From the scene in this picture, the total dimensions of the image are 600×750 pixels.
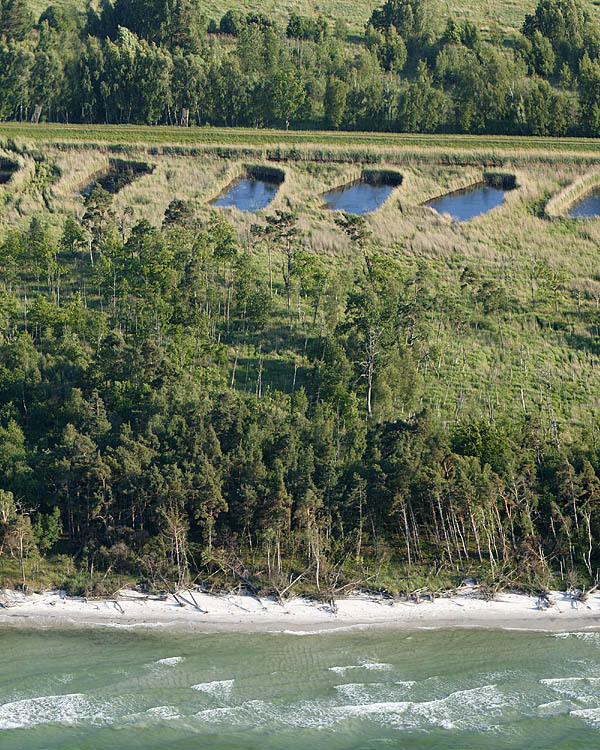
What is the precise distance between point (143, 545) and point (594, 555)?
2728 cm

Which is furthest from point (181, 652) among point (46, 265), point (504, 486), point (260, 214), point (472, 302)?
point (260, 214)

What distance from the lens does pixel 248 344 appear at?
92.4 m

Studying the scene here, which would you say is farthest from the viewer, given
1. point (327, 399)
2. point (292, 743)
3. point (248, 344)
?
point (248, 344)

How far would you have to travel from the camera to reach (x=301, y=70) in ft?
535

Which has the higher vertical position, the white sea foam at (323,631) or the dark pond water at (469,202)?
the dark pond water at (469,202)

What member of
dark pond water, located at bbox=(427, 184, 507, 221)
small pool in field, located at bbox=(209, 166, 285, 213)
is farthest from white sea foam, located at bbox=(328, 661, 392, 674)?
dark pond water, located at bbox=(427, 184, 507, 221)

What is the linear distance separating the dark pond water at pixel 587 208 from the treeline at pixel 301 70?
2013cm

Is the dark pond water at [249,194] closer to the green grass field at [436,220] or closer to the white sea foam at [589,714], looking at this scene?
the green grass field at [436,220]

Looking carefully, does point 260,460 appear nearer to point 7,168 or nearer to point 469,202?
point 7,168

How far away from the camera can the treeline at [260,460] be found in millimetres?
67375

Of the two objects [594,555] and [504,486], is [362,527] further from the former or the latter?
[594,555]

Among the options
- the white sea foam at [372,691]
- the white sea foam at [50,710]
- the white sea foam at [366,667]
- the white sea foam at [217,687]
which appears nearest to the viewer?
the white sea foam at [50,710]

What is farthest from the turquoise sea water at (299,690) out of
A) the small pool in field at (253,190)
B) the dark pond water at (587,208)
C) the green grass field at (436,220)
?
the dark pond water at (587,208)

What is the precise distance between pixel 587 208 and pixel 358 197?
89.4 ft
